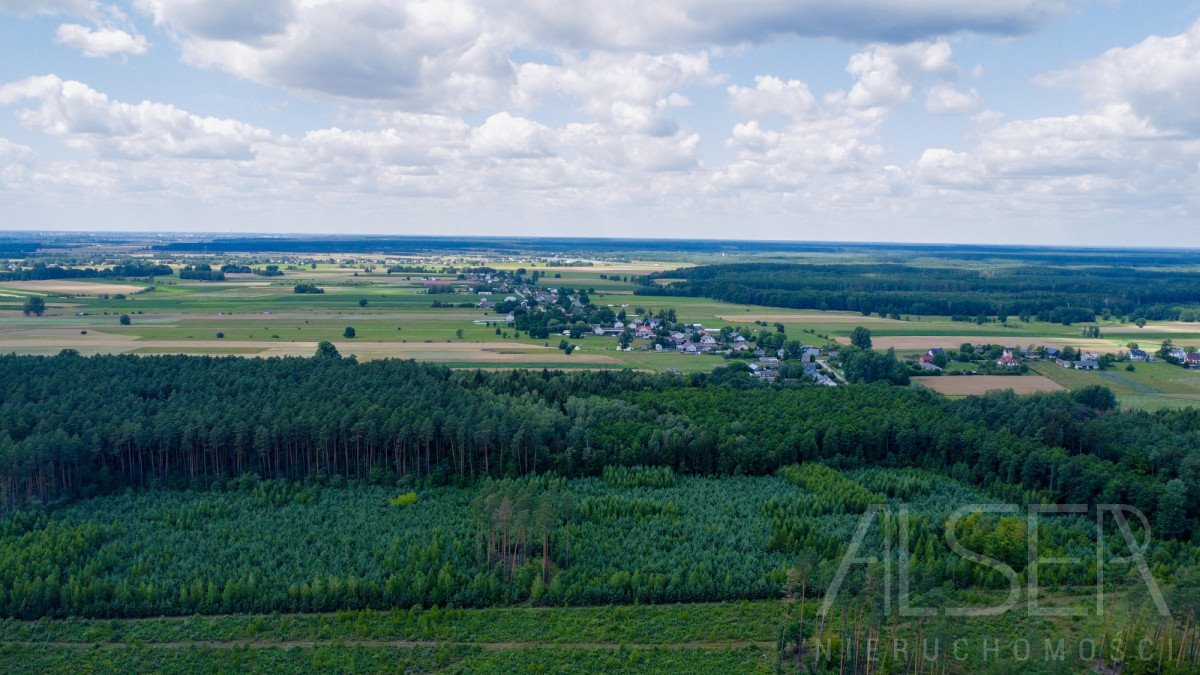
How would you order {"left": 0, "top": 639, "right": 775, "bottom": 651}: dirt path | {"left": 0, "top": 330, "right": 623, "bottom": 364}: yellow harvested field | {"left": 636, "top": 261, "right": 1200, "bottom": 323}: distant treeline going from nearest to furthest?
1. {"left": 0, "top": 639, "right": 775, "bottom": 651}: dirt path
2. {"left": 0, "top": 330, "right": 623, "bottom": 364}: yellow harvested field
3. {"left": 636, "top": 261, "right": 1200, "bottom": 323}: distant treeline

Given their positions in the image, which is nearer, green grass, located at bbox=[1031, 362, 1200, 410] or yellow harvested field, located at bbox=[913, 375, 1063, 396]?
green grass, located at bbox=[1031, 362, 1200, 410]

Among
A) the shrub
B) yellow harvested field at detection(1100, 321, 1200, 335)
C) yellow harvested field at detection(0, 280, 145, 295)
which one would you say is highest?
yellow harvested field at detection(0, 280, 145, 295)

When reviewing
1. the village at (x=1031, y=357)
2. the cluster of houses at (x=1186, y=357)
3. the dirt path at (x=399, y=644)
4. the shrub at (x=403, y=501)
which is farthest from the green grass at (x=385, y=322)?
the dirt path at (x=399, y=644)

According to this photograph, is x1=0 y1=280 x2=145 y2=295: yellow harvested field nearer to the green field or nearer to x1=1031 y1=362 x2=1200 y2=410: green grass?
the green field

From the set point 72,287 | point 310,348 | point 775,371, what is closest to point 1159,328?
point 775,371

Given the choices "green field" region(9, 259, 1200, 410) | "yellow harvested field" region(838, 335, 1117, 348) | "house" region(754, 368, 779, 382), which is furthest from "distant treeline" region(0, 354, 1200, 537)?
"yellow harvested field" region(838, 335, 1117, 348)

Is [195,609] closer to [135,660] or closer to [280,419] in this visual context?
[135,660]

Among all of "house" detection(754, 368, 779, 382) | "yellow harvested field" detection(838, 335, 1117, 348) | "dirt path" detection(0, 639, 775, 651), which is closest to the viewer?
"dirt path" detection(0, 639, 775, 651)
